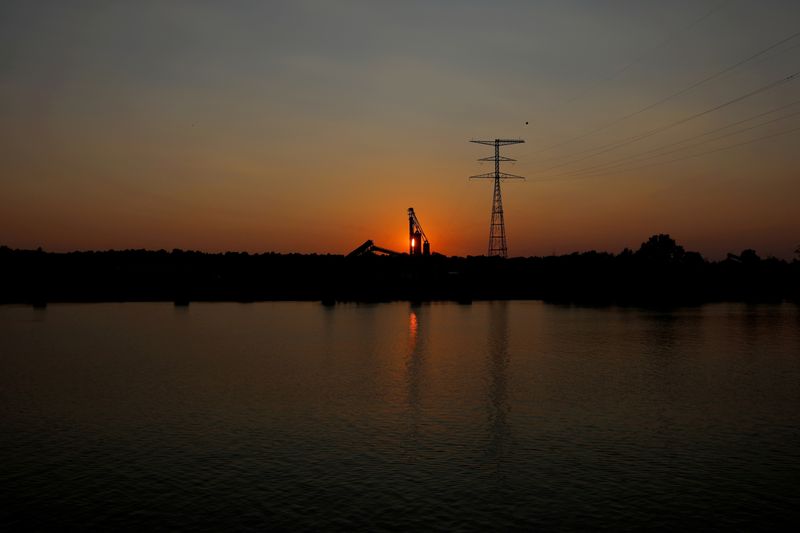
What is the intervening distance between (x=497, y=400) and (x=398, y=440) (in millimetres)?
14182

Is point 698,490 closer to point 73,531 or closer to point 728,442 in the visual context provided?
point 728,442

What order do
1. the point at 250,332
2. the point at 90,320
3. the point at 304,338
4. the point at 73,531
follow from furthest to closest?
1. the point at 90,320
2. the point at 250,332
3. the point at 304,338
4. the point at 73,531

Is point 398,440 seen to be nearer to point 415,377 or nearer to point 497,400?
point 497,400

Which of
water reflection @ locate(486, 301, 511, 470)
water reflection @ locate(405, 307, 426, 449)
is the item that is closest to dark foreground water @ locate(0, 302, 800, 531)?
water reflection @ locate(486, 301, 511, 470)

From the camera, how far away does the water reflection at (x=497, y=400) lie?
111 ft

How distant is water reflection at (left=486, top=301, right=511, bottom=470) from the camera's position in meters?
33.7

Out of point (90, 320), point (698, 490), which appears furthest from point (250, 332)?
point (698, 490)

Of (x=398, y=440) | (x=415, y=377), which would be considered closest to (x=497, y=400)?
(x=415, y=377)

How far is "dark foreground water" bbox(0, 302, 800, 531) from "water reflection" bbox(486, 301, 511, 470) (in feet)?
0.70

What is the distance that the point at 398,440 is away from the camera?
35062 mm

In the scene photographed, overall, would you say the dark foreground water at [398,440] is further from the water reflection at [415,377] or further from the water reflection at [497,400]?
the water reflection at [415,377]

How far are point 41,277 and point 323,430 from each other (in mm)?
181355

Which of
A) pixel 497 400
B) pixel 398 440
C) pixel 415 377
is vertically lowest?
pixel 398 440

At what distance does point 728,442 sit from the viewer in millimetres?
34312
